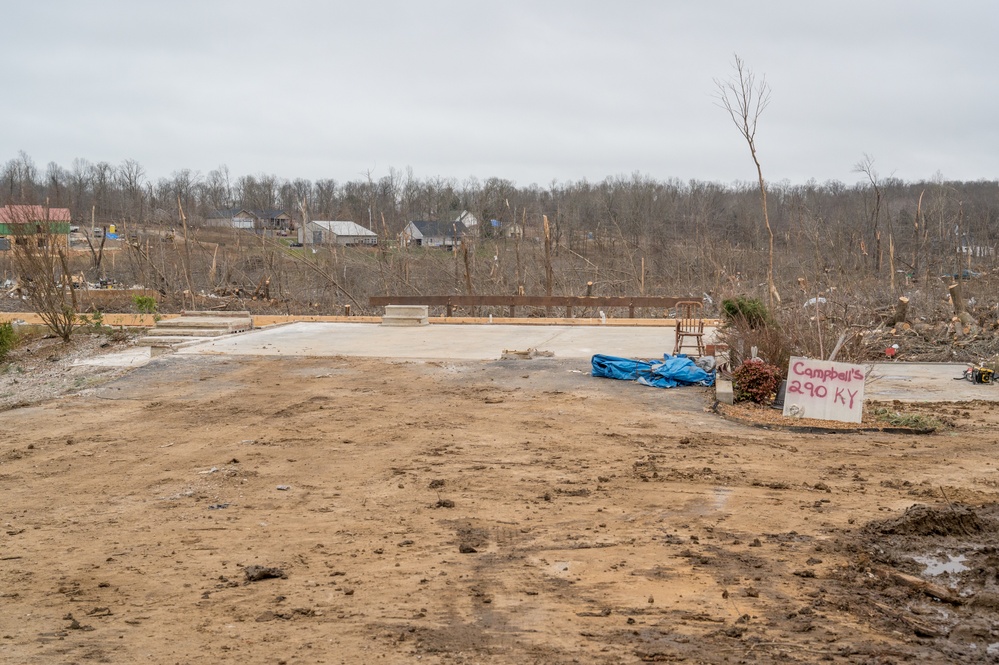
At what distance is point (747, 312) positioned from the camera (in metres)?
14.7

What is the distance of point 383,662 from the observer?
455cm

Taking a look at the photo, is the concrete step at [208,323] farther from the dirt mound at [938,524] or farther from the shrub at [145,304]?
the dirt mound at [938,524]

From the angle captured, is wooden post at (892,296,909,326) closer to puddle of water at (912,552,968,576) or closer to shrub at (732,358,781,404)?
shrub at (732,358,781,404)

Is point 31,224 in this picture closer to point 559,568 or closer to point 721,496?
point 721,496

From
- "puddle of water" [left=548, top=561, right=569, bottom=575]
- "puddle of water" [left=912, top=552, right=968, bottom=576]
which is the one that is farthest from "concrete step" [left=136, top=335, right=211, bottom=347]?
"puddle of water" [left=912, top=552, right=968, bottom=576]

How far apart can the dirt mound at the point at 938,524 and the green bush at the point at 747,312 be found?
738 cm

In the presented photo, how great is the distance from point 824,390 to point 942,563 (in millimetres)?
5212

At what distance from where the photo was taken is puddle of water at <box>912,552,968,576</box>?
19.1ft

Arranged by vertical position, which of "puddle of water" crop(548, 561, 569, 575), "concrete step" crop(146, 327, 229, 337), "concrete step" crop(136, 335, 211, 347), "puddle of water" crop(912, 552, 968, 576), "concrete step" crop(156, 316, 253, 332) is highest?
"concrete step" crop(156, 316, 253, 332)

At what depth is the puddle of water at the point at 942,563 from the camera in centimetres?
582

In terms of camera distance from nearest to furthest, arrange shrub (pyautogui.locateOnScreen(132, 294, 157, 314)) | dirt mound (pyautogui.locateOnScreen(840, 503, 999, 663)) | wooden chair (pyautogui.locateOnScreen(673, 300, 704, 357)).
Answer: dirt mound (pyautogui.locateOnScreen(840, 503, 999, 663)) < wooden chair (pyautogui.locateOnScreen(673, 300, 704, 357)) < shrub (pyautogui.locateOnScreen(132, 294, 157, 314))

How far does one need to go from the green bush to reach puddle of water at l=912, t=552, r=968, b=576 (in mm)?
8090

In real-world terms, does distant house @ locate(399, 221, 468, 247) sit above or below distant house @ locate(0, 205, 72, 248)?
above

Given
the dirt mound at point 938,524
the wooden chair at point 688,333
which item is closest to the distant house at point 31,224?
the wooden chair at point 688,333
